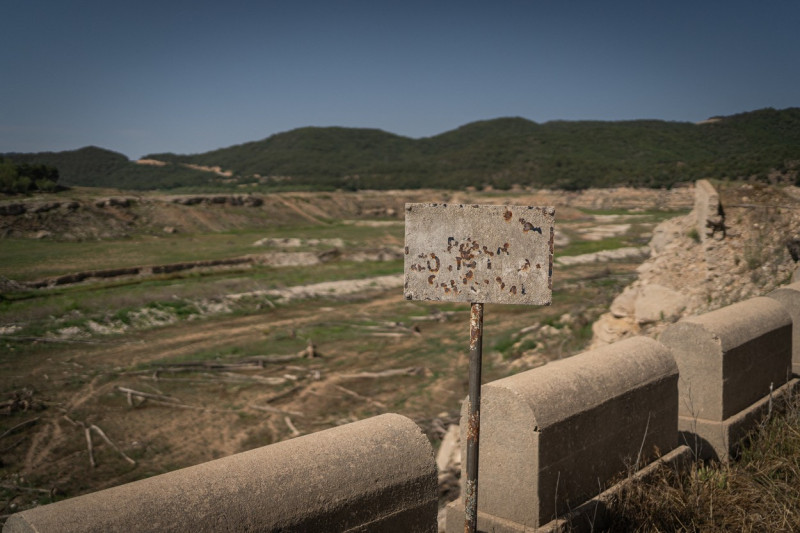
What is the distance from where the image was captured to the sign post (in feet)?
9.16

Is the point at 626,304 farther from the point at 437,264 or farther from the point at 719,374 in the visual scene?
the point at 437,264

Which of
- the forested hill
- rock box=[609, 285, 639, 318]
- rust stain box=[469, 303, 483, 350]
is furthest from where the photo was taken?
the forested hill

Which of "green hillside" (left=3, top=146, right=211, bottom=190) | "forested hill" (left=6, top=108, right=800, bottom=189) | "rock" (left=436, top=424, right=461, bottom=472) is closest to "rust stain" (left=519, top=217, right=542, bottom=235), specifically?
"rock" (left=436, top=424, right=461, bottom=472)

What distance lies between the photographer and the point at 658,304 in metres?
12.0

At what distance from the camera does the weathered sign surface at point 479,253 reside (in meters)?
2.79

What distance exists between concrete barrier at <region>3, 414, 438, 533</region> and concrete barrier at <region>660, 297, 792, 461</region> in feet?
10.5

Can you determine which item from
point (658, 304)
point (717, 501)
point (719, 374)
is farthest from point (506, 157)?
point (717, 501)

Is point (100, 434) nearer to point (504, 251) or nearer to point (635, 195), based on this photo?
point (504, 251)

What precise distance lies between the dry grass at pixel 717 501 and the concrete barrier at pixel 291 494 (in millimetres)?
1670

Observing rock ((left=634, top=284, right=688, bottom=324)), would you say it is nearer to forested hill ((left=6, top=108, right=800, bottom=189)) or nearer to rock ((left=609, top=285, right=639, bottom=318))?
rock ((left=609, top=285, right=639, bottom=318))

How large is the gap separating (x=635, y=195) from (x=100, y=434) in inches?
2199

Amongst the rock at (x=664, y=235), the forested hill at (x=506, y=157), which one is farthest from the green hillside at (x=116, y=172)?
the rock at (x=664, y=235)

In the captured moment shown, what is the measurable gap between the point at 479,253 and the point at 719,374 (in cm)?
342

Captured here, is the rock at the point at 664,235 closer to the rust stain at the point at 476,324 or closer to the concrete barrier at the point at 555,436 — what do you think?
the concrete barrier at the point at 555,436
